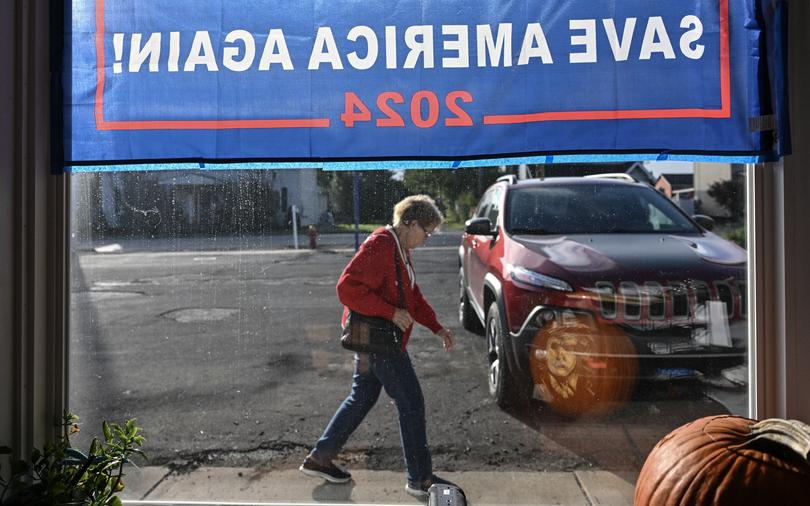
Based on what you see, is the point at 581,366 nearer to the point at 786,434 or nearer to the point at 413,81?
the point at 786,434

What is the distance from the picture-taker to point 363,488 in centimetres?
289

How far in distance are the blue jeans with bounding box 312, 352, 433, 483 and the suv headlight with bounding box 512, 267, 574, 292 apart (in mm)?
634

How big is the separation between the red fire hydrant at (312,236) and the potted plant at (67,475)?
3.57 feet

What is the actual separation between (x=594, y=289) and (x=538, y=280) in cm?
25

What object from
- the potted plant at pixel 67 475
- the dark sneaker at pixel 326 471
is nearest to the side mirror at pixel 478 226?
the dark sneaker at pixel 326 471

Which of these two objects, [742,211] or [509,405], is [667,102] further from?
[509,405]

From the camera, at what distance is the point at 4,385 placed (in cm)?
266

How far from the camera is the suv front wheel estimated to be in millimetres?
2902

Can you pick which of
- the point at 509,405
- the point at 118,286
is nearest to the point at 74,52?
the point at 118,286

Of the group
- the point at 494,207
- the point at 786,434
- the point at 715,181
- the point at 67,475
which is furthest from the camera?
the point at 494,207

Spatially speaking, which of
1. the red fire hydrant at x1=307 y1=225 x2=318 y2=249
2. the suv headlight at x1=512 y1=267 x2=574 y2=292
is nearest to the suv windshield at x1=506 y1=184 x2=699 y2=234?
the suv headlight at x1=512 y1=267 x2=574 y2=292

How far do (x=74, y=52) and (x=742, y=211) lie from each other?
121 inches

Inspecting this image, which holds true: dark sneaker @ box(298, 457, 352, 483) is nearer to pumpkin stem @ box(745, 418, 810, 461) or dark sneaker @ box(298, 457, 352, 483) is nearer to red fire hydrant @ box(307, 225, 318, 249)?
red fire hydrant @ box(307, 225, 318, 249)

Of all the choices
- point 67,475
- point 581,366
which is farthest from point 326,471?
point 581,366
